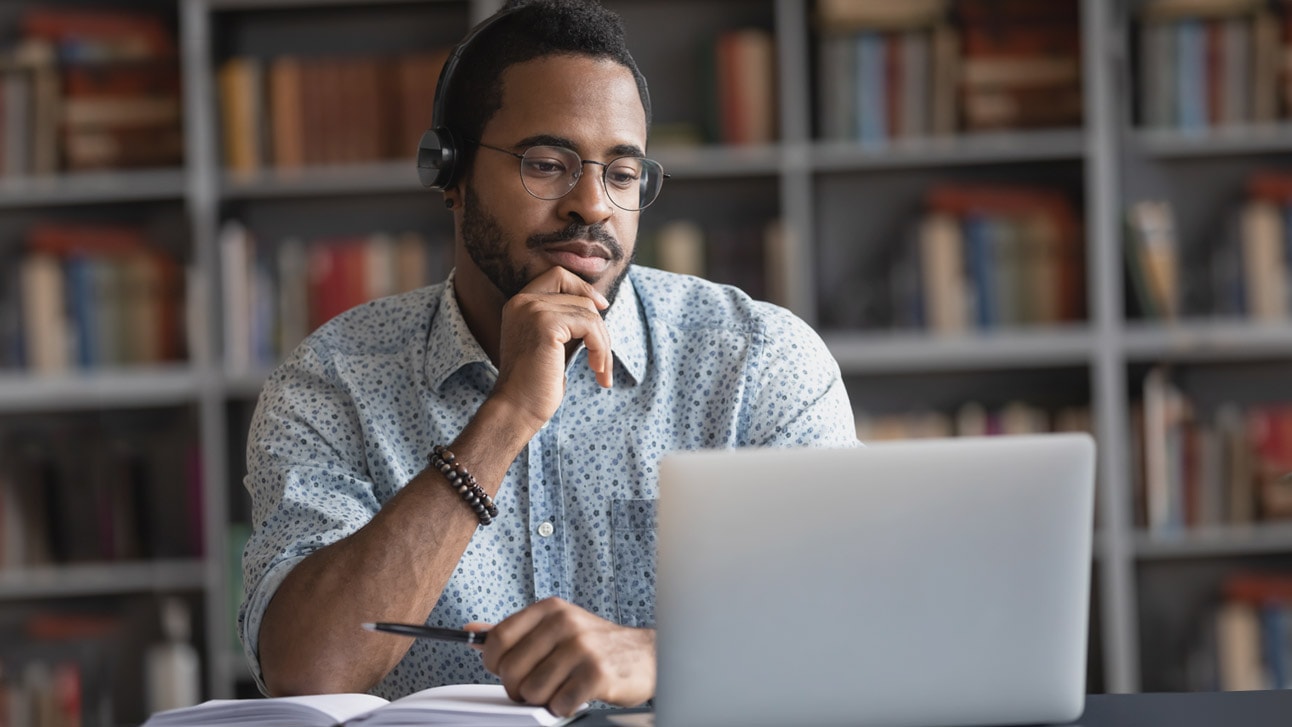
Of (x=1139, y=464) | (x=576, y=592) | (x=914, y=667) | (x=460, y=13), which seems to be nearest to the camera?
(x=914, y=667)

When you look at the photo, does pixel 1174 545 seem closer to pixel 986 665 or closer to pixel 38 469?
pixel 986 665

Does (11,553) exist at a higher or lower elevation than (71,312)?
lower

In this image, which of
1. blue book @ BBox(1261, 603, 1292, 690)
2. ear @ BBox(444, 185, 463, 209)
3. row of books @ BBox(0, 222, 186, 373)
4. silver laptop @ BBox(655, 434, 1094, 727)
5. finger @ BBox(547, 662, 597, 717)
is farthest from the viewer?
row of books @ BBox(0, 222, 186, 373)

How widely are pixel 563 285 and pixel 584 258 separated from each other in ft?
0.16

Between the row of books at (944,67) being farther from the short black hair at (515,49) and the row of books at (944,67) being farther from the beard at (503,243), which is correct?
the beard at (503,243)

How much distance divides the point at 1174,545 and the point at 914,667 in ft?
7.10

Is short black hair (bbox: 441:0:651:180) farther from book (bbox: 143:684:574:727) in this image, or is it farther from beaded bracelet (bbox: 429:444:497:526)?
book (bbox: 143:684:574:727)

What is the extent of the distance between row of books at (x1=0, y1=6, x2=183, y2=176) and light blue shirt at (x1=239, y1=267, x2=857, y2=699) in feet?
5.21

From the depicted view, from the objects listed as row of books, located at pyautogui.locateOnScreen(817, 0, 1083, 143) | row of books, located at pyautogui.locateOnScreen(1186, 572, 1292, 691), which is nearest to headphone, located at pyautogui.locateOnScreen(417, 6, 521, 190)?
row of books, located at pyautogui.locateOnScreen(817, 0, 1083, 143)

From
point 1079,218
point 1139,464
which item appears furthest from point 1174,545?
point 1079,218

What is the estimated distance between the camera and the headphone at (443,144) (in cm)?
159

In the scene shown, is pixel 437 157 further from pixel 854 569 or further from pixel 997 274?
pixel 997 274

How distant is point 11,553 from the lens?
294cm

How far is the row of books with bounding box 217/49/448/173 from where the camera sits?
295cm
